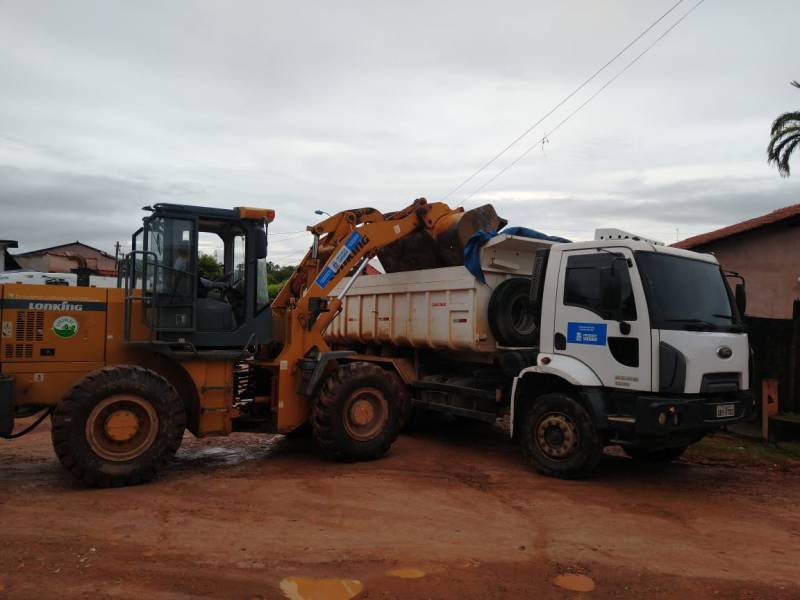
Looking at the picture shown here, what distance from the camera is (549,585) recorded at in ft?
14.0

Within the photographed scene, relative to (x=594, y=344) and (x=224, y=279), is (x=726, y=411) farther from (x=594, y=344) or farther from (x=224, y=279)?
(x=224, y=279)

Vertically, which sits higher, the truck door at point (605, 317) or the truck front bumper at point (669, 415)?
the truck door at point (605, 317)

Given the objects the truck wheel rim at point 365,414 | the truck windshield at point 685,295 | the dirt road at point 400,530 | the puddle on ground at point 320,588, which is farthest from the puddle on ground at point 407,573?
the truck windshield at point 685,295

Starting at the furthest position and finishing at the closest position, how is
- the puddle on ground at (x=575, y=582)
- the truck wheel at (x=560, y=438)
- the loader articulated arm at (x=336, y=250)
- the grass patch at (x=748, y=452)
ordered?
1. the grass patch at (x=748, y=452)
2. the loader articulated arm at (x=336, y=250)
3. the truck wheel at (x=560, y=438)
4. the puddle on ground at (x=575, y=582)

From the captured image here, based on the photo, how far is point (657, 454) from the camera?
811 centimetres

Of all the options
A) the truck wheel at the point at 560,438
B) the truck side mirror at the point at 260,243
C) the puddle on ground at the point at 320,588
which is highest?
the truck side mirror at the point at 260,243

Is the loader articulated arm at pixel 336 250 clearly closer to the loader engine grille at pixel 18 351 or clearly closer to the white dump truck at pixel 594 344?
the white dump truck at pixel 594 344

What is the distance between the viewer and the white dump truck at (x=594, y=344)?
649cm

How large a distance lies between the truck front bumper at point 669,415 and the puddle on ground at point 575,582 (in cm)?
236

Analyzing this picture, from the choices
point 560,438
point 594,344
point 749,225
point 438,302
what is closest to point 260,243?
point 438,302

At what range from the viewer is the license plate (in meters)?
6.53

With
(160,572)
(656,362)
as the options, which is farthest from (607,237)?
(160,572)

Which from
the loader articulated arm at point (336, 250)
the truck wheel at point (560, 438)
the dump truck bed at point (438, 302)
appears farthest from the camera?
the dump truck bed at point (438, 302)

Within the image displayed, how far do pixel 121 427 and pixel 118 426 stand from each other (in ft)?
0.10
